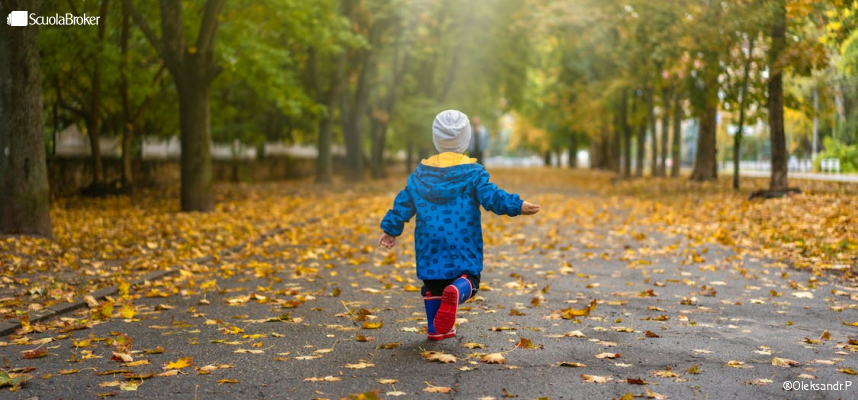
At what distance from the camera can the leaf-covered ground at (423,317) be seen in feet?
15.9

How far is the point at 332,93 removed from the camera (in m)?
30.1

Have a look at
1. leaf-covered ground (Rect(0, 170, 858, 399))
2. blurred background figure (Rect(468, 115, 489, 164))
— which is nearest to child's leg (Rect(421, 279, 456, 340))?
leaf-covered ground (Rect(0, 170, 858, 399))

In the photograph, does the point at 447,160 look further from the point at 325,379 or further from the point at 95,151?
the point at 95,151

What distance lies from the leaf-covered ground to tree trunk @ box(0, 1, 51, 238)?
0.65 meters

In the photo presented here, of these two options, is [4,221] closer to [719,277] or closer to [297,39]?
[719,277]

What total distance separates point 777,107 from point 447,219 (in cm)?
1628

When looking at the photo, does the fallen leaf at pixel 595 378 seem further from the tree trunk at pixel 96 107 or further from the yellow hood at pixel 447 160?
the tree trunk at pixel 96 107

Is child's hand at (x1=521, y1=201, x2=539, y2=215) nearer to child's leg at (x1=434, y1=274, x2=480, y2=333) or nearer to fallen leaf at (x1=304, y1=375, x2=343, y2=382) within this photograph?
child's leg at (x1=434, y1=274, x2=480, y2=333)

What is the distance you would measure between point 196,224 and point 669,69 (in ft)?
52.3

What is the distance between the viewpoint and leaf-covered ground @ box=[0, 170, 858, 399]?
15.9 ft

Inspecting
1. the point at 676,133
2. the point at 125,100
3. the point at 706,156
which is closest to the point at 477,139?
the point at 125,100

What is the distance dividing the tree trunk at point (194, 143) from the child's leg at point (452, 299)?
1286cm

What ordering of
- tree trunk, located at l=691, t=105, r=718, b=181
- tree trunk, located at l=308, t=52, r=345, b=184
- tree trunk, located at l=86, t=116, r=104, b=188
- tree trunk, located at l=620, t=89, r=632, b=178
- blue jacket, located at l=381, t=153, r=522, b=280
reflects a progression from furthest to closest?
tree trunk, located at l=620, t=89, r=632, b=178
tree trunk, located at l=691, t=105, r=718, b=181
tree trunk, located at l=308, t=52, r=345, b=184
tree trunk, located at l=86, t=116, r=104, b=188
blue jacket, located at l=381, t=153, r=522, b=280

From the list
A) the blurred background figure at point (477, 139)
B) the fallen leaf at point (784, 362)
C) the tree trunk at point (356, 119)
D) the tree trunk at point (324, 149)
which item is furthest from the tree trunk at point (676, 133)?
the fallen leaf at point (784, 362)
